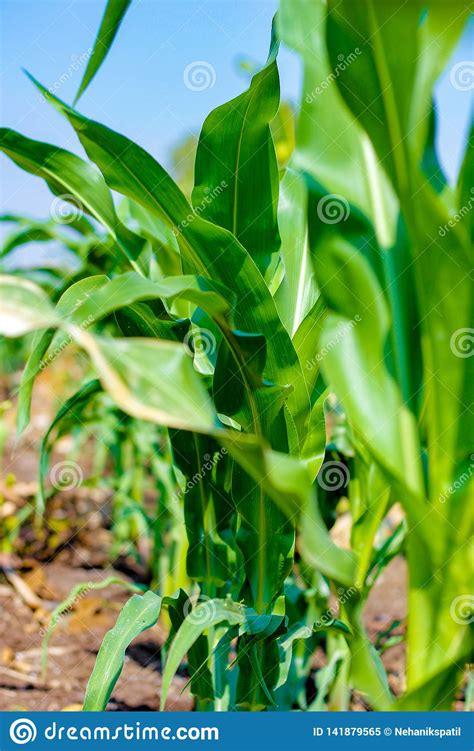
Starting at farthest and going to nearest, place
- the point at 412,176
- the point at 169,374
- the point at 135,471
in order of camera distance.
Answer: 1. the point at 135,471
2. the point at 412,176
3. the point at 169,374

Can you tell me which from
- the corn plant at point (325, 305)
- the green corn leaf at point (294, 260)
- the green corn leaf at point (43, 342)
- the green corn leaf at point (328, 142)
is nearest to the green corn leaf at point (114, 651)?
the corn plant at point (325, 305)

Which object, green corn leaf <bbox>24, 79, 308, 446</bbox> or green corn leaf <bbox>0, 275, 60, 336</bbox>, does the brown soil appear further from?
green corn leaf <bbox>0, 275, 60, 336</bbox>

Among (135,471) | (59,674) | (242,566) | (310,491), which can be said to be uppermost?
(310,491)

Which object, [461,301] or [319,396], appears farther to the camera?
[319,396]

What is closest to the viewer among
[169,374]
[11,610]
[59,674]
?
[169,374]

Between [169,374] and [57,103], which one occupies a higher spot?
[57,103]

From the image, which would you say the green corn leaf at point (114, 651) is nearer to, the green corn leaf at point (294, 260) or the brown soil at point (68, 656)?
the green corn leaf at point (294, 260)

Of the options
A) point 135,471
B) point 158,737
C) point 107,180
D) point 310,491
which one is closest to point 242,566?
point 158,737

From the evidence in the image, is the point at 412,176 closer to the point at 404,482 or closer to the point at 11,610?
the point at 404,482

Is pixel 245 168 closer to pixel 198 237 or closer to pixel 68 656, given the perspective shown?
pixel 198 237

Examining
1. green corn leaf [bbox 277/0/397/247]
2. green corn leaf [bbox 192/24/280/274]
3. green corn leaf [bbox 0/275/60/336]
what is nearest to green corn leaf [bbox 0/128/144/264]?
green corn leaf [bbox 192/24/280/274]
